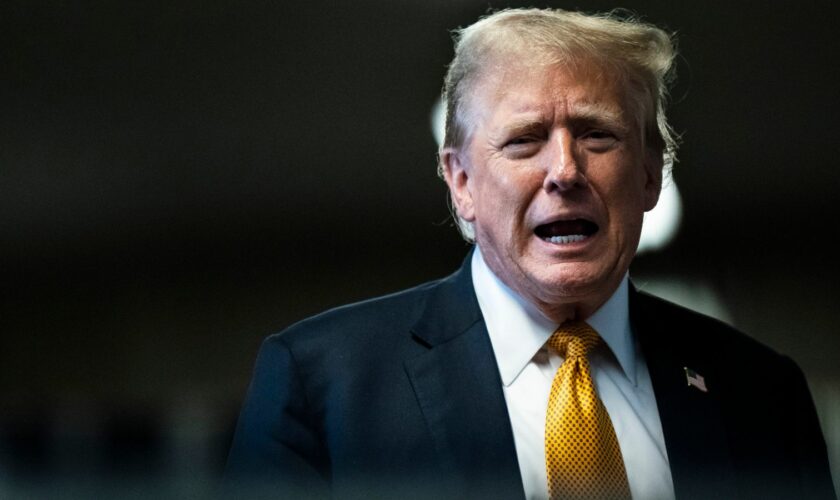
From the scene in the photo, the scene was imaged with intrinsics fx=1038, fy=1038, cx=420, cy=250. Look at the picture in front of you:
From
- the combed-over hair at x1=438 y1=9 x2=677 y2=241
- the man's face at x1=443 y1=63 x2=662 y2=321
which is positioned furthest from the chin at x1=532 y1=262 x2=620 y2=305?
the combed-over hair at x1=438 y1=9 x2=677 y2=241

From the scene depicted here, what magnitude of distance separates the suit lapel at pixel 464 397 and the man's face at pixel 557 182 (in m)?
0.08

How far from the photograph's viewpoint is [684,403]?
1.30 m

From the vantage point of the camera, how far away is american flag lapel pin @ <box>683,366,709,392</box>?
4.35ft

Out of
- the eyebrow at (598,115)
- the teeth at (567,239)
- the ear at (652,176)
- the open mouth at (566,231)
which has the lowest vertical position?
the teeth at (567,239)

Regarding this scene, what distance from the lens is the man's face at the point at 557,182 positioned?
123cm

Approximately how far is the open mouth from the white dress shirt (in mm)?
99

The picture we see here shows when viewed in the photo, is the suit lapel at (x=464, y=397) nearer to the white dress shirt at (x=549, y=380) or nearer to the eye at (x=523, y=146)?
the white dress shirt at (x=549, y=380)

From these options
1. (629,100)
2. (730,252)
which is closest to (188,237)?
(629,100)

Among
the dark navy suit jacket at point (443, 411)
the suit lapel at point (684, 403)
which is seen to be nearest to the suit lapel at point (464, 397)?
the dark navy suit jacket at point (443, 411)

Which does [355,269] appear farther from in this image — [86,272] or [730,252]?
[730,252]

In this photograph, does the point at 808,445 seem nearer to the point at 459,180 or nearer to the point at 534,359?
the point at 534,359

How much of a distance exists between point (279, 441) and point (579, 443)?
1.15 feet

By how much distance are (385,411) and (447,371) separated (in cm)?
9

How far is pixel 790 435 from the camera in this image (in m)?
1.36
